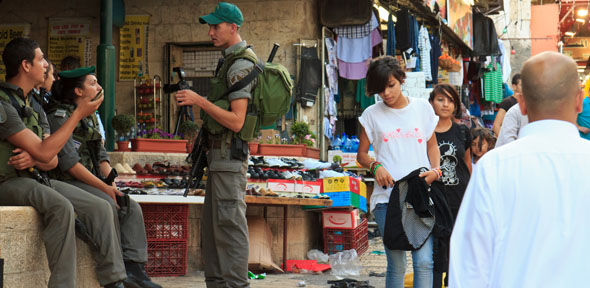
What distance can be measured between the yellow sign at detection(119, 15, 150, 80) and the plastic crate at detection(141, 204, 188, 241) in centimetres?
597

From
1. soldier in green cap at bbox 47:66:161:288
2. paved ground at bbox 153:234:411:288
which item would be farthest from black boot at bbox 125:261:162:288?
paved ground at bbox 153:234:411:288

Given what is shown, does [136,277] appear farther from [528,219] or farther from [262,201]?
[528,219]

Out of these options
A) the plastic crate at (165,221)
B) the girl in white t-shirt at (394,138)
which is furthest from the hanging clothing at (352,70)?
the girl in white t-shirt at (394,138)

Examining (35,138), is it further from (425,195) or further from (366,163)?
(425,195)

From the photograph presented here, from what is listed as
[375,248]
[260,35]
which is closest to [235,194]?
[375,248]

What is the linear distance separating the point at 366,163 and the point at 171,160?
4.48 m

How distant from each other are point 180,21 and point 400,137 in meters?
8.83

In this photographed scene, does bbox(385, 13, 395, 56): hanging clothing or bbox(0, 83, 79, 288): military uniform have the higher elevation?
bbox(385, 13, 395, 56): hanging clothing

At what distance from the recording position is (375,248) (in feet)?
40.3

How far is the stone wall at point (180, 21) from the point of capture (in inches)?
520

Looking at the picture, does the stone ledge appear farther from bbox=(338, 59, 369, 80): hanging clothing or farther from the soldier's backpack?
bbox=(338, 59, 369, 80): hanging clothing

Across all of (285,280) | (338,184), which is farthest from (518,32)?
(285,280)

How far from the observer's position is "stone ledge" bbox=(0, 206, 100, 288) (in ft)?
15.3

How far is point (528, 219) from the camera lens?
7.41 feet
